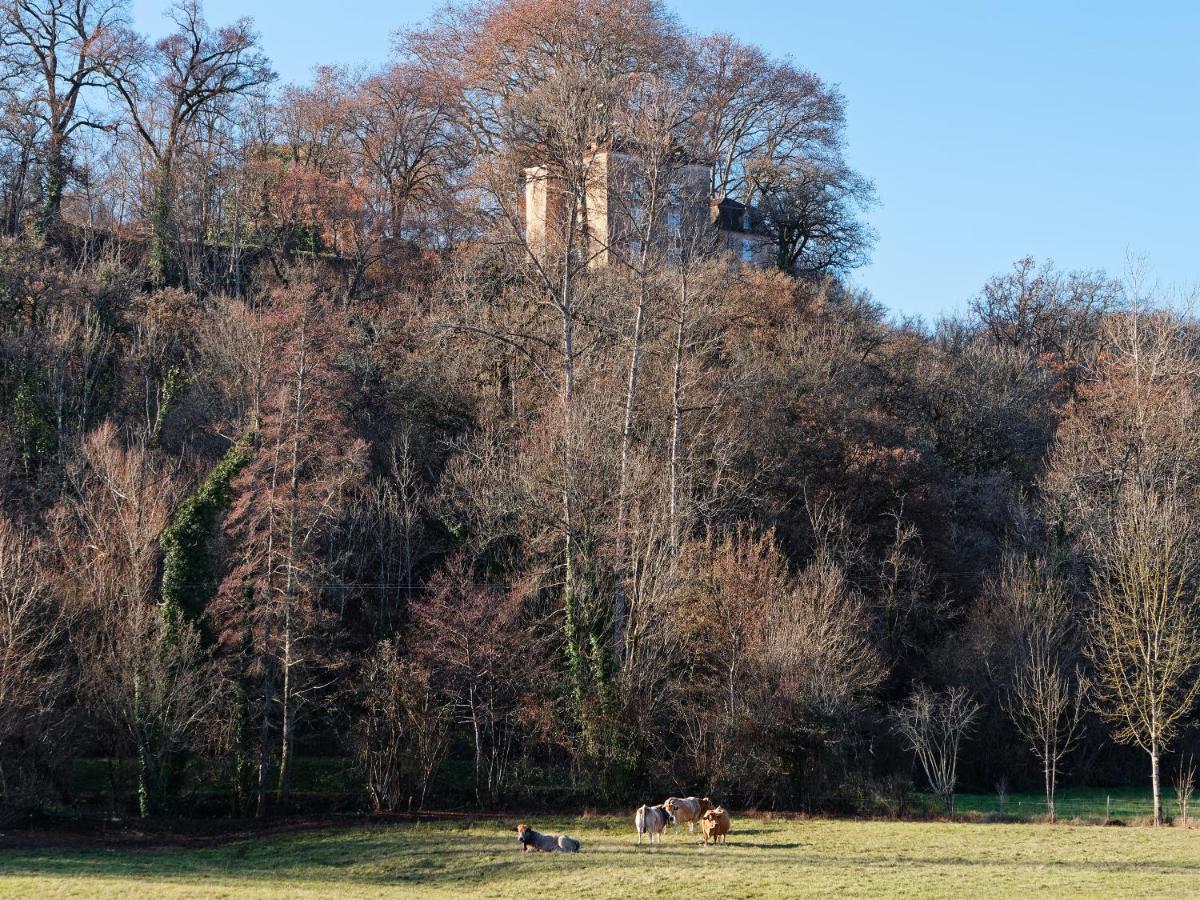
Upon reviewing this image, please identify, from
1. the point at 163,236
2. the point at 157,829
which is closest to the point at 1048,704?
the point at 157,829

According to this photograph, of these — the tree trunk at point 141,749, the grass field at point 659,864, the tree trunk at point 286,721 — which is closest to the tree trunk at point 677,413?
the grass field at point 659,864

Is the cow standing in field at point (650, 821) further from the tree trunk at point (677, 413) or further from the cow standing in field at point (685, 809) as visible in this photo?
the tree trunk at point (677, 413)

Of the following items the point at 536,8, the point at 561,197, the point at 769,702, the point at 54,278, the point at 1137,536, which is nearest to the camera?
the point at 769,702

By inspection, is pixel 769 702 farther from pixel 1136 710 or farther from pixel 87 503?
pixel 87 503

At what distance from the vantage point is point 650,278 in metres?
39.7

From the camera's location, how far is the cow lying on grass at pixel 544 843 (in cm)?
2323

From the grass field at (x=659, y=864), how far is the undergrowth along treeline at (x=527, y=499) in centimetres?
420

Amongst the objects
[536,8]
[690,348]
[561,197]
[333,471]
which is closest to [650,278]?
[690,348]

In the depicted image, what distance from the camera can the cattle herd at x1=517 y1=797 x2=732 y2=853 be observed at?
76.5ft

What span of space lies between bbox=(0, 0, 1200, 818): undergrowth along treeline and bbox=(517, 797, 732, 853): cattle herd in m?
5.57

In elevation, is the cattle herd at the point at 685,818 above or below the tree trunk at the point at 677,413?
below

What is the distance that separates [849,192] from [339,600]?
42.6 m

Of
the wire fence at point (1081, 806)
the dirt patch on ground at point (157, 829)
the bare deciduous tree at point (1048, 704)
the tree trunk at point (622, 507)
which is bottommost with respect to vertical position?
the wire fence at point (1081, 806)

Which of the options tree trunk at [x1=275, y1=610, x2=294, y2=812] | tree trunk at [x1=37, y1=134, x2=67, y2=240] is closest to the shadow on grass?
tree trunk at [x1=275, y1=610, x2=294, y2=812]
